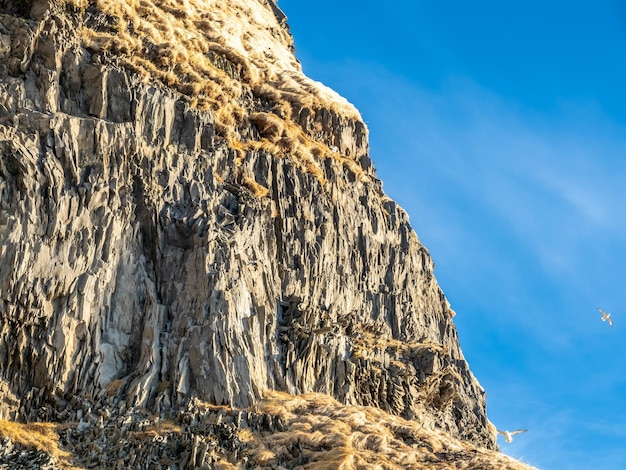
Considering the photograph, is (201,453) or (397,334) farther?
(397,334)

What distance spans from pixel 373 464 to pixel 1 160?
20.0 metres

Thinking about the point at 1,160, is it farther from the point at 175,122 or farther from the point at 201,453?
the point at 201,453

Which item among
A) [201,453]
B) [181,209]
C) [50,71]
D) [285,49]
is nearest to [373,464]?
[201,453]

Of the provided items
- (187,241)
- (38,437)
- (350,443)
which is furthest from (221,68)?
(38,437)

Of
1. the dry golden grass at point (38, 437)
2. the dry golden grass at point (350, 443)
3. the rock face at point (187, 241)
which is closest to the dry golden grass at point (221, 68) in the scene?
the rock face at point (187, 241)

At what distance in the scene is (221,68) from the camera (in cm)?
5838

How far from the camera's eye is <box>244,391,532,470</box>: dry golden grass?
112ft

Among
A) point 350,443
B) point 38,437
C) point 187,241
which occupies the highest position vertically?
point 187,241

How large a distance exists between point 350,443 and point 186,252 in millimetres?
12610

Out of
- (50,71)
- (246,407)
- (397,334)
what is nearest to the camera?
(246,407)

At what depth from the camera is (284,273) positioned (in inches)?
1879

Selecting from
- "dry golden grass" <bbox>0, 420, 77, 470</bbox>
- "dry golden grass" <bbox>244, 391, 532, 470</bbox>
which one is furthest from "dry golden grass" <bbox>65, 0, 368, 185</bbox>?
"dry golden grass" <bbox>0, 420, 77, 470</bbox>

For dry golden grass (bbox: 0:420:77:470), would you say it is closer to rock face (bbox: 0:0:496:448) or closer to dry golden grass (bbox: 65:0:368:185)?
rock face (bbox: 0:0:496:448)

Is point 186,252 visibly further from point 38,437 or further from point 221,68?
point 221,68
